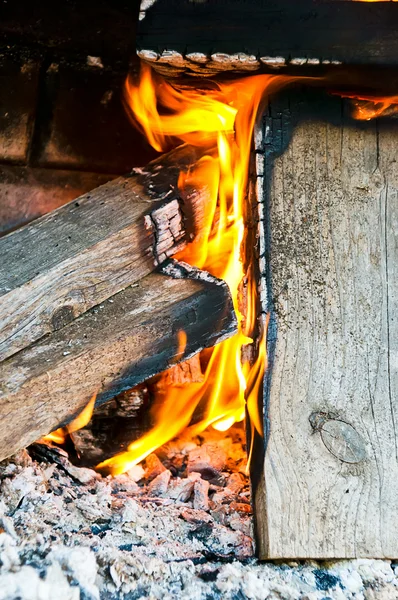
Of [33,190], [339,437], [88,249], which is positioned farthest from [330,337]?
[33,190]

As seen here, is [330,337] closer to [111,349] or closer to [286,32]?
[111,349]

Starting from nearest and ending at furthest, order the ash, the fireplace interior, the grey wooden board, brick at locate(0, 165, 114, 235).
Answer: the ash, the fireplace interior, the grey wooden board, brick at locate(0, 165, 114, 235)

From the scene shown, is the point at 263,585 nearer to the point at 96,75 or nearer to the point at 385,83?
the point at 385,83

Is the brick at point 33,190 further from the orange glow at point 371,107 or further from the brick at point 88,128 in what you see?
the orange glow at point 371,107

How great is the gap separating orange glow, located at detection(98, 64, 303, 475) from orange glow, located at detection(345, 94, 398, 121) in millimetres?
201

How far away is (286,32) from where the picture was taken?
1.50 meters

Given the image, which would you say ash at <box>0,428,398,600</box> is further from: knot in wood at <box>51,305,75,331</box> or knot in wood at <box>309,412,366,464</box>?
knot in wood at <box>51,305,75,331</box>

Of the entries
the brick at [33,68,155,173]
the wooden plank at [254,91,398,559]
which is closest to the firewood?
the wooden plank at [254,91,398,559]

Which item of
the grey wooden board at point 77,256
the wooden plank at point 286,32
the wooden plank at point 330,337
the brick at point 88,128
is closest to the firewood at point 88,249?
the grey wooden board at point 77,256

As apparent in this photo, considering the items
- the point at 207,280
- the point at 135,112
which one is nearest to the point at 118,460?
the point at 207,280

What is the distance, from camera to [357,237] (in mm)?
1633

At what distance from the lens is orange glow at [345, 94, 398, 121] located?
165cm

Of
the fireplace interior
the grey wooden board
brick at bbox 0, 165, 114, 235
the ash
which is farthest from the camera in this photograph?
brick at bbox 0, 165, 114, 235

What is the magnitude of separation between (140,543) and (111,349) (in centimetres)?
46
